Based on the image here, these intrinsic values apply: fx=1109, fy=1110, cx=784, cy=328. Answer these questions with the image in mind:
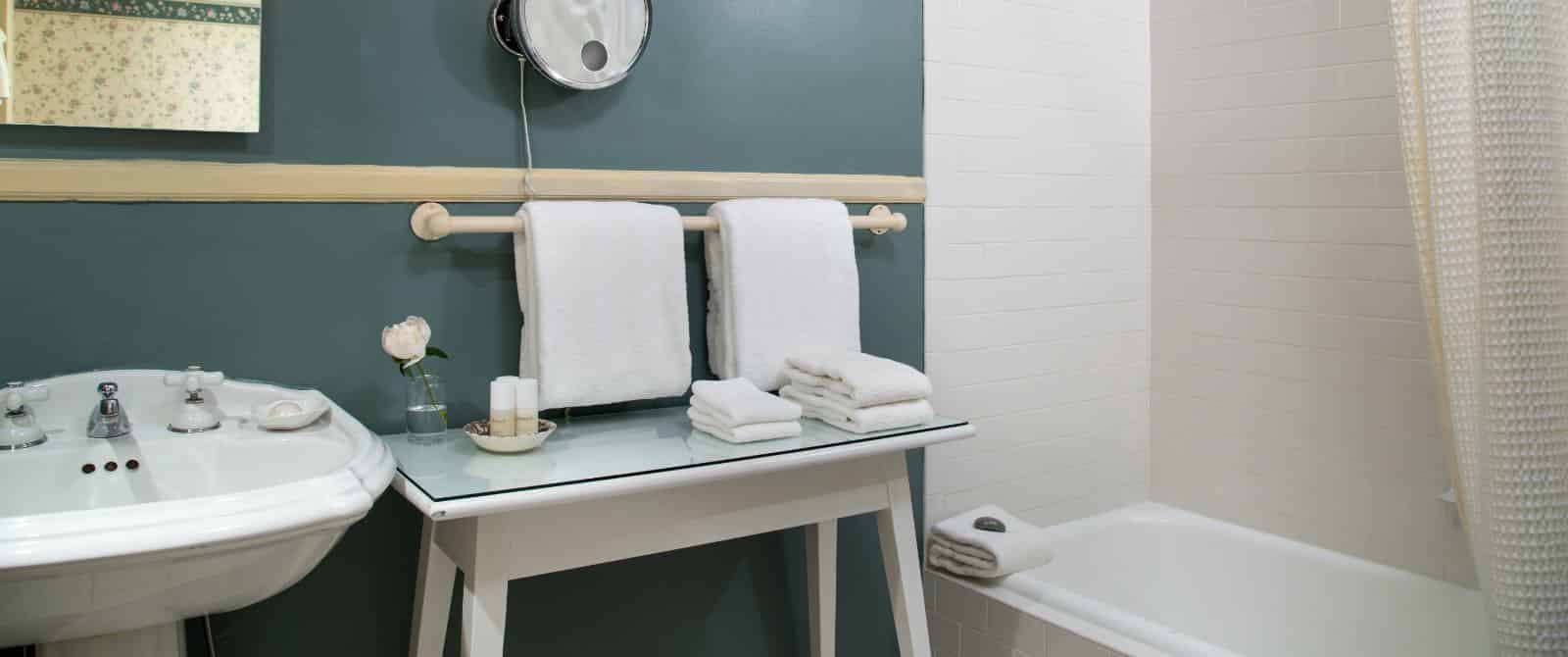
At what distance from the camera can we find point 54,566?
101cm

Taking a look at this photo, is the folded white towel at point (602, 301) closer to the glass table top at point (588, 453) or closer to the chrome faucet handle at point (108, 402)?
the glass table top at point (588, 453)

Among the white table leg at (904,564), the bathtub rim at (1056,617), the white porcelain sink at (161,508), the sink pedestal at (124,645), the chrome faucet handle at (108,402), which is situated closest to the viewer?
the white porcelain sink at (161,508)

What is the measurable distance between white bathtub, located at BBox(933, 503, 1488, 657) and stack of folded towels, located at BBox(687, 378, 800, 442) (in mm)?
763

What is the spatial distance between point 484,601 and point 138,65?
0.86 meters

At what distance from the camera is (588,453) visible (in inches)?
63.4

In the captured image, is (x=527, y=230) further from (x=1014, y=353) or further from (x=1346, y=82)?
(x=1346, y=82)

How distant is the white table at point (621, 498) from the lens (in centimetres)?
144

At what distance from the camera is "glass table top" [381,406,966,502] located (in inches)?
56.7

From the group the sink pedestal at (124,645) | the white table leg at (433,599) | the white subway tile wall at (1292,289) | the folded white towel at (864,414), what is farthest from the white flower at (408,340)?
the white subway tile wall at (1292,289)

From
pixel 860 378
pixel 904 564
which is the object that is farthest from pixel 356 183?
pixel 904 564

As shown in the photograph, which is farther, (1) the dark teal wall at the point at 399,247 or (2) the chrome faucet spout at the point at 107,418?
(1) the dark teal wall at the point at 399,247

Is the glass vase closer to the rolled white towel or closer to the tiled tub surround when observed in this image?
the tiled tub surround

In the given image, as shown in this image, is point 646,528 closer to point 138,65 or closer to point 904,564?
point 904,564

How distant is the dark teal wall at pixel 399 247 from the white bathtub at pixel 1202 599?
46 cm
